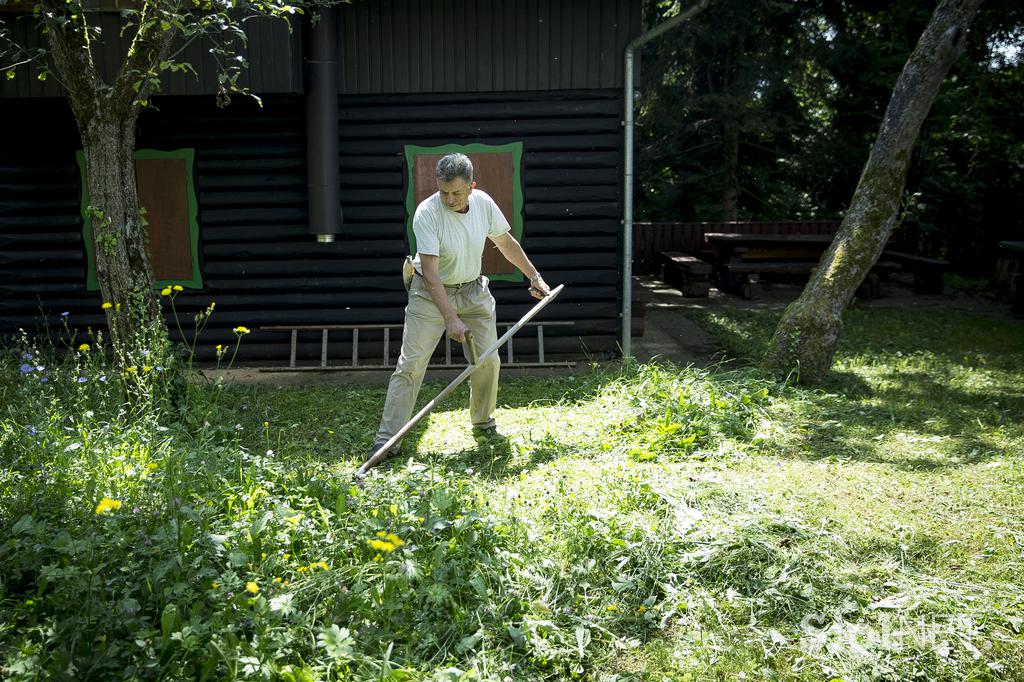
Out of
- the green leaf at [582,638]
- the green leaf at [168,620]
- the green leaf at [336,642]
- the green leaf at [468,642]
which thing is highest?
the green leaf at [168,620]

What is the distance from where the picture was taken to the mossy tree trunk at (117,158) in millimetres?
6473

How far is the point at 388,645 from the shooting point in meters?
3.59

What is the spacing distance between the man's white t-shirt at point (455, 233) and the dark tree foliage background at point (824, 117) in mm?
12007

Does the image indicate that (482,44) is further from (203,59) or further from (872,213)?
(872,213)

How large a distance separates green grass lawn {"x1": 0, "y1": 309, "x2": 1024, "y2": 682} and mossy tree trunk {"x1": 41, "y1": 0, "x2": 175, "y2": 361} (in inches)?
33.9

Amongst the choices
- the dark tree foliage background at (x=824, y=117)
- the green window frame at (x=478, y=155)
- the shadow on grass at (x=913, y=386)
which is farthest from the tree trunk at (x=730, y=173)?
the green window frame at (x=478, y=155)

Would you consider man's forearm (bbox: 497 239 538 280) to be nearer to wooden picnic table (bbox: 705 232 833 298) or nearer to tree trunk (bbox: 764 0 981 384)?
tree trunk (bbox: 764 0 981 384)

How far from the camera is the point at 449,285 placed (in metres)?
6.08

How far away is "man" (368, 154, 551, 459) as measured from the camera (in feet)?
18.6

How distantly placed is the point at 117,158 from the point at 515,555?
4.47 meters

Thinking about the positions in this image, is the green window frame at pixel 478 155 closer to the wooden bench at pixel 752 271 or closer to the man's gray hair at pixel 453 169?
the man's gray hair at pixel 453 169

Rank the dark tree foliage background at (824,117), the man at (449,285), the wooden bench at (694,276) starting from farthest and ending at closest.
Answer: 1. the dark tree foliage background at (824,117)
2. the wooden bench at (694,276)
3. the man at (449,285)

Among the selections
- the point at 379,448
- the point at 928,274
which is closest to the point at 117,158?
the point at 379,448

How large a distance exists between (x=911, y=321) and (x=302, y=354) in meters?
7.58
